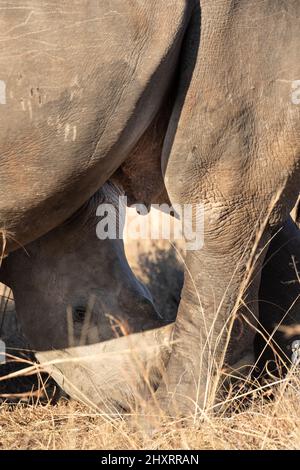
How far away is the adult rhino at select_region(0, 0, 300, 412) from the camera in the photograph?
3.17 meters

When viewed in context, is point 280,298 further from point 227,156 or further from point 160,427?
point 160,427

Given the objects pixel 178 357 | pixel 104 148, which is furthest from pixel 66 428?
pixel 104 148

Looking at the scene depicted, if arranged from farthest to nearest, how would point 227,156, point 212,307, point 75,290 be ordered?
1. point 75,290
2. point 212,307
3. point 227,156

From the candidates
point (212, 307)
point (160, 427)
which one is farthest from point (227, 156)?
point (160, 427)

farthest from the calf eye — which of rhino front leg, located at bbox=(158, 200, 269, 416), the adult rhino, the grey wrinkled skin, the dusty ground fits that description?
the adult rhino

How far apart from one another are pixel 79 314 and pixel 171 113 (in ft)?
3.51

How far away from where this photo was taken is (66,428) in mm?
3438

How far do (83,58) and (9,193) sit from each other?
484mm

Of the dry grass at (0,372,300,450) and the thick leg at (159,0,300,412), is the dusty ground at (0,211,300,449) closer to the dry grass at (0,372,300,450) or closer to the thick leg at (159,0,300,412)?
the dry grass at (0,372,300,450)

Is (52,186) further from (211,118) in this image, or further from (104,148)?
(211,118)

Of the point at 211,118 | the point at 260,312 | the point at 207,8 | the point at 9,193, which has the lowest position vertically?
the point at 260,312

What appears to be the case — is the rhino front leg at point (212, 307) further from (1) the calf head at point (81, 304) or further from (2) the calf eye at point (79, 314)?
(2) the calf eye at point (79, 314)

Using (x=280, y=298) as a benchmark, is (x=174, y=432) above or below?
below

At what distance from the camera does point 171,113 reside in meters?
3.49
